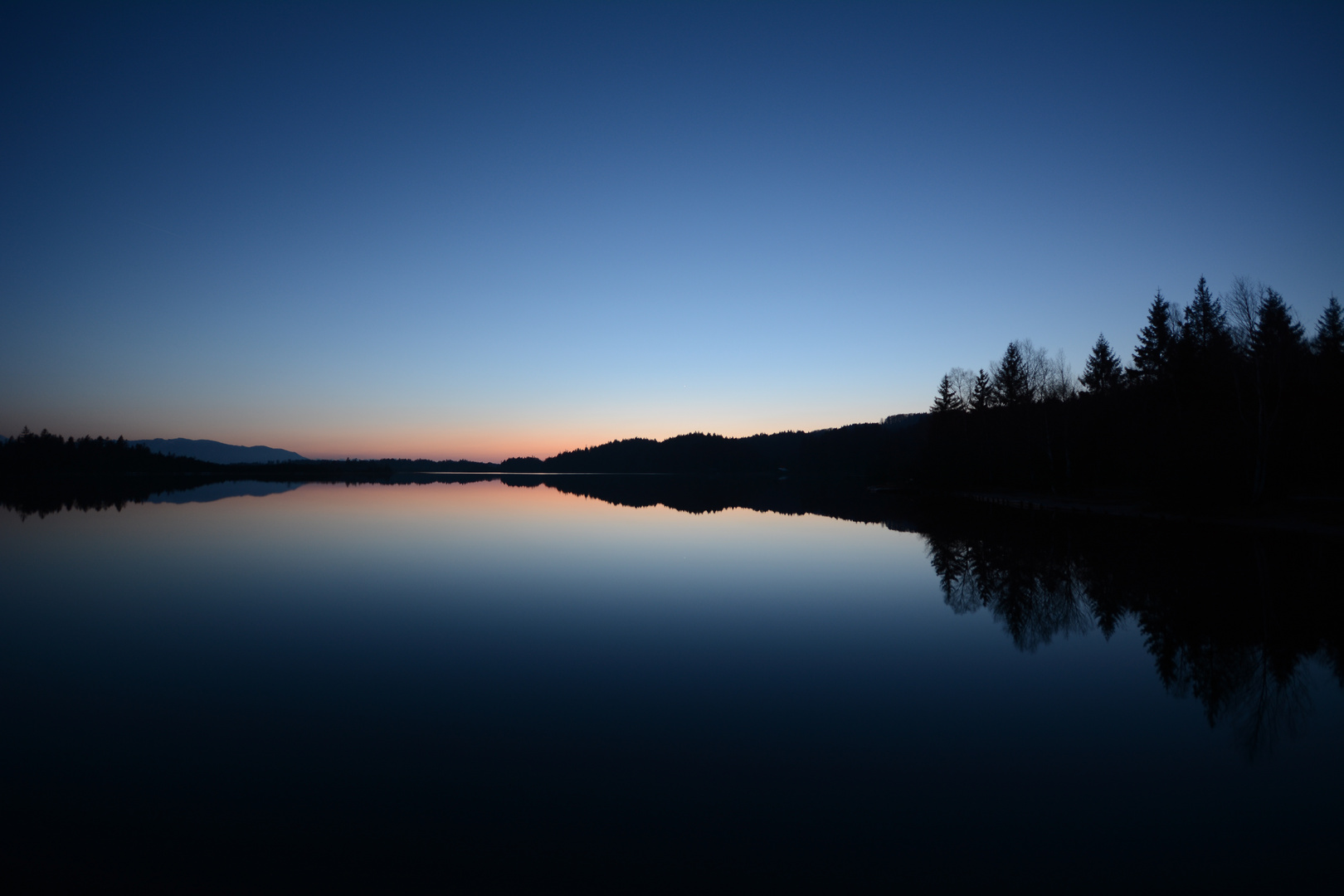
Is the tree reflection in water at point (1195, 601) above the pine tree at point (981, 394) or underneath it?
underneath

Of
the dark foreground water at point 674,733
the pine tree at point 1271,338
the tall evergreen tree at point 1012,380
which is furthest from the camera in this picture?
the tall evergreen tree at point 1012,380

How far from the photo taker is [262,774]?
19.8 feet

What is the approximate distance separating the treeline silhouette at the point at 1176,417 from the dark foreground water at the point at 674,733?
18460 millimetres

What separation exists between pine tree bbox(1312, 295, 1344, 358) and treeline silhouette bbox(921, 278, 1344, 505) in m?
0.13

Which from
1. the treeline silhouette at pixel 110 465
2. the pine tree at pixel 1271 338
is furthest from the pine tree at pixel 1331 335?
the treeline silhouette at pixel 110 465

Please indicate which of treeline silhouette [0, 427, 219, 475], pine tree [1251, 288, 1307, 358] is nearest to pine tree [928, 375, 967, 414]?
pine tree [1251, 288, 1307, 358]

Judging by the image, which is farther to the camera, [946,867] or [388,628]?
[388,628]

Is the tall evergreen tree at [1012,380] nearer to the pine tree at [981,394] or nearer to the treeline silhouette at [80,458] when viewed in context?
the pine tree at [981,394]

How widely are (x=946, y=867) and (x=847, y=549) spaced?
18466 millimetres

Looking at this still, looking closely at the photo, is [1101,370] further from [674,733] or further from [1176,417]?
[674,733]

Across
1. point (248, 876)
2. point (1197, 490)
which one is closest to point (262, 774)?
point (248, 876)

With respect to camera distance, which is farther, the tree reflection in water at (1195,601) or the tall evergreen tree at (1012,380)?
the tall evergreen tree at (1012,380)

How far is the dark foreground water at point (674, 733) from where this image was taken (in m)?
4.77

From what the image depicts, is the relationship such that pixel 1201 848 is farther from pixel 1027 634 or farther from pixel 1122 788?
pixel 1027 634
